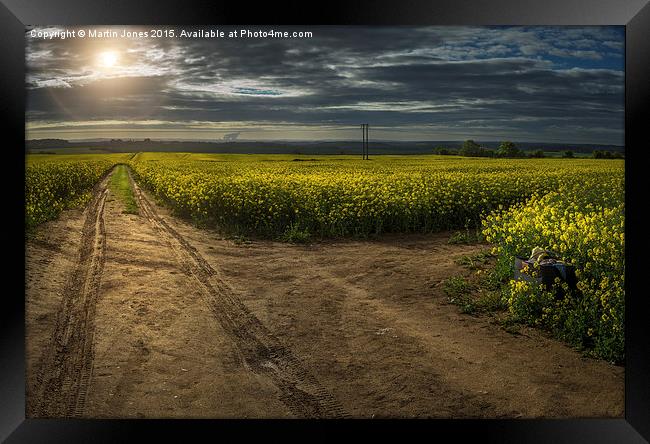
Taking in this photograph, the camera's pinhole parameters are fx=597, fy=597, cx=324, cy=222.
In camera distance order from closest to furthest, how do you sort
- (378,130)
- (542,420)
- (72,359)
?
1. (542,420)
2. (72,359)
3. (378,130)

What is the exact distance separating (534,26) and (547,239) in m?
2.17

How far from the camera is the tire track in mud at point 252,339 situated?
4.64m

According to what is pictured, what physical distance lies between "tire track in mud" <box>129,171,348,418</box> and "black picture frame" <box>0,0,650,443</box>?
0.50 ft

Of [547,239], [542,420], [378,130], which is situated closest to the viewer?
[542,420]

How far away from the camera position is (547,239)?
6055 millimetres

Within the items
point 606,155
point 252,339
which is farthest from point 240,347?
point 606,155

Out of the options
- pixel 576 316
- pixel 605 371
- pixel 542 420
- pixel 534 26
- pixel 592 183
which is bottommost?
pixel 542 420

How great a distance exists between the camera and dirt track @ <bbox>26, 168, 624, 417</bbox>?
183 inches

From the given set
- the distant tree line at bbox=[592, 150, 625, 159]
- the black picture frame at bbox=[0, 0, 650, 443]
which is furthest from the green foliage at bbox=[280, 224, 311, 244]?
the distant tree line at bbox=[592, 150, 625, 159]

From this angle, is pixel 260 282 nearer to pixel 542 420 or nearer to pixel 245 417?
pixel 245 417

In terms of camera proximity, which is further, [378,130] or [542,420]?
[378,130]

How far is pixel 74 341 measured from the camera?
198 inches
